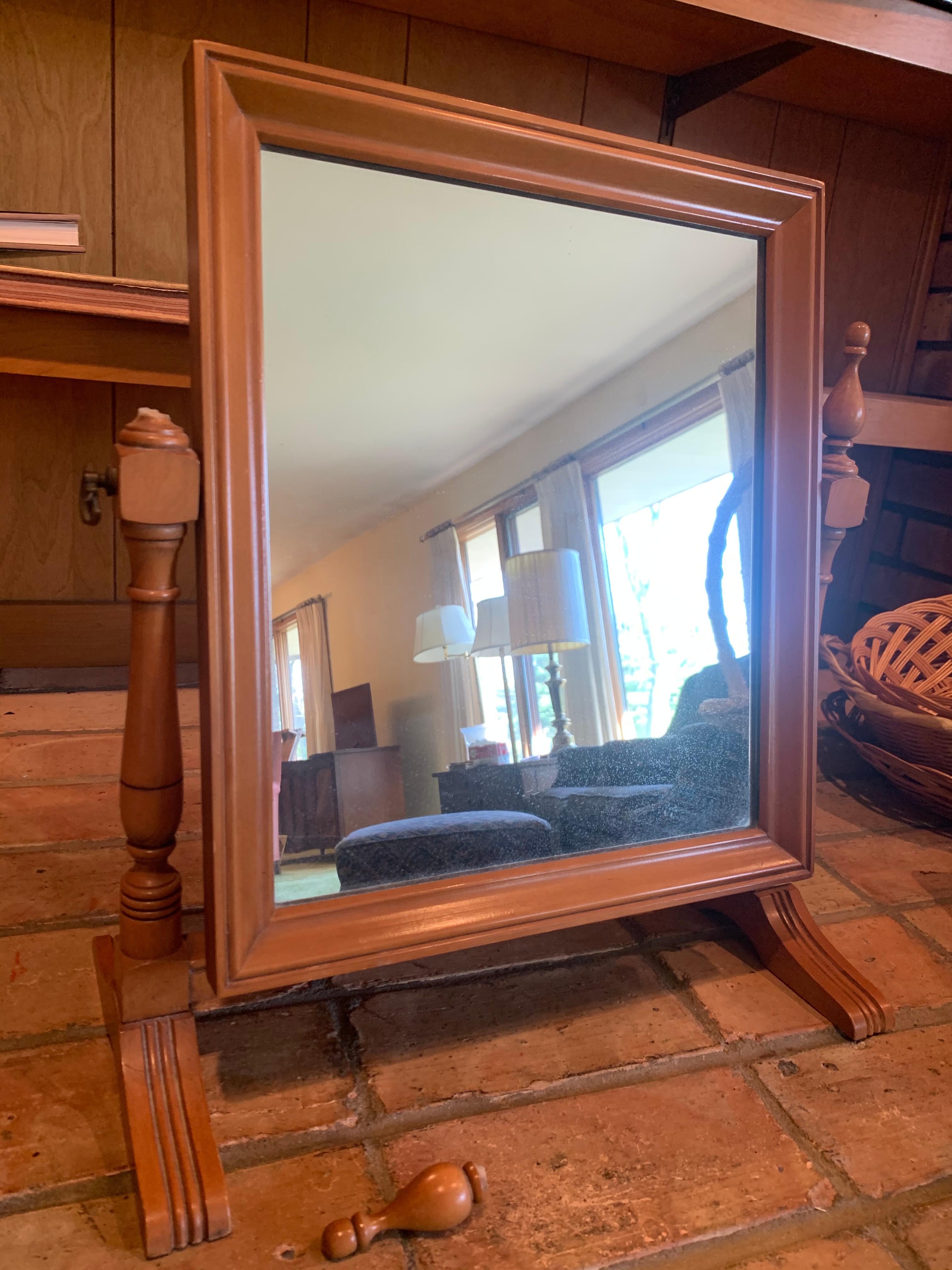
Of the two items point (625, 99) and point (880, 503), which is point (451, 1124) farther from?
point (880, 503)

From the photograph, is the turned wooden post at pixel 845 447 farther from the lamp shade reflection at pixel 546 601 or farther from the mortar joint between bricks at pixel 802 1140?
the mortar joint between bricks at pixel 802 1140

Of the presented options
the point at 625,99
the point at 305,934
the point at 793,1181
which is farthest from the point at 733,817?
the point at 625,99

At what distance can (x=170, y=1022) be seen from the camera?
69cm

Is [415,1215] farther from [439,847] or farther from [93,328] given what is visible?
[93,328]

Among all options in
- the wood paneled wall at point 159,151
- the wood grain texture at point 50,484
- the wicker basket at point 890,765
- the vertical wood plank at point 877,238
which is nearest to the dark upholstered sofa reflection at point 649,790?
the wicker basket at point 890,765

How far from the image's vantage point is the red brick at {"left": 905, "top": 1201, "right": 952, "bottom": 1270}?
599mm

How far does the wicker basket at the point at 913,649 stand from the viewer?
1.40 m

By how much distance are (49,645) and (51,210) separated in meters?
0.72

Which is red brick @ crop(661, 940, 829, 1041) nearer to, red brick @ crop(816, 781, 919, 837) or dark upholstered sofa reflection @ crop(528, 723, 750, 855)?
dark upholstered sofa reflection @ crop(528, 723, 750, 855)

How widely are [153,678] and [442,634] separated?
248 mm

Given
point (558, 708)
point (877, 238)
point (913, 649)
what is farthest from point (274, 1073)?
point (877, 238)

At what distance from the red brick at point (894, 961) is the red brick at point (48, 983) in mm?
790

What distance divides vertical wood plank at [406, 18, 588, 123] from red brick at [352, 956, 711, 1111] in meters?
1.19

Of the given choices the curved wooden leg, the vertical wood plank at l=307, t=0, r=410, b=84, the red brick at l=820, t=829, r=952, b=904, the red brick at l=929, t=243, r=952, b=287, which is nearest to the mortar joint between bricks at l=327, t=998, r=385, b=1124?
the curved wooden leg
